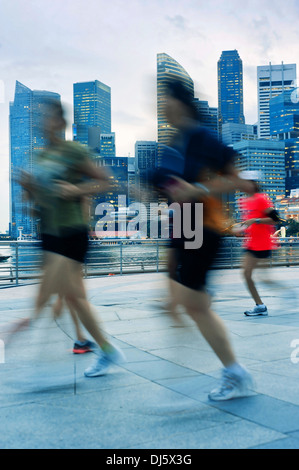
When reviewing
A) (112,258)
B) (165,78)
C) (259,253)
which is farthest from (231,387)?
(112,258)

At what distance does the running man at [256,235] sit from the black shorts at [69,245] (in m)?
2.77

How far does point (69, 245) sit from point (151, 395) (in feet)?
3.44

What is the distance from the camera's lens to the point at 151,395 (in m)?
2.85

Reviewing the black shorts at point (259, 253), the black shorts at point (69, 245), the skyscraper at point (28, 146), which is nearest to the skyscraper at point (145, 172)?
the black shorts at point (69, 245)

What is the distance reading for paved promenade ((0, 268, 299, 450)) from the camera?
2.22 m

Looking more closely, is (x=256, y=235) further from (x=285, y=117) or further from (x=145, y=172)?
(x=285, y=117)

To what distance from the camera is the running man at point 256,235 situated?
5633mm

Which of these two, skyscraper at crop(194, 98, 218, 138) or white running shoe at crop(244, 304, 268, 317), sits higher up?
skyscraper at crop(194, 98, 218, 138)

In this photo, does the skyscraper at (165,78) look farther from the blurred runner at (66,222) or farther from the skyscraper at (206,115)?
the blurred runner at (66,222)

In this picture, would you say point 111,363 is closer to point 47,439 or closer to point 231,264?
point 47,439

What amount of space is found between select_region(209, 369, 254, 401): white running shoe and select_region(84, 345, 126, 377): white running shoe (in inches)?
29.9

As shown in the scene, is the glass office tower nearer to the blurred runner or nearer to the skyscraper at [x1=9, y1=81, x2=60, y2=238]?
the skyscraper at [x1=9, y1=81, x2=60, y2=238]

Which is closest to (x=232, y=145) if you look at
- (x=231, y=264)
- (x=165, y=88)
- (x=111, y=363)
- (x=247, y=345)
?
(x=165, y=88)

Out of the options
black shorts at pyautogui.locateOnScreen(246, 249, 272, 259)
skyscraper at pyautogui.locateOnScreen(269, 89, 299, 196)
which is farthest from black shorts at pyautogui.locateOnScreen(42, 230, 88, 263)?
skyscraper at pyautogui.locateOnScreen(269, 89, 299, 196)
